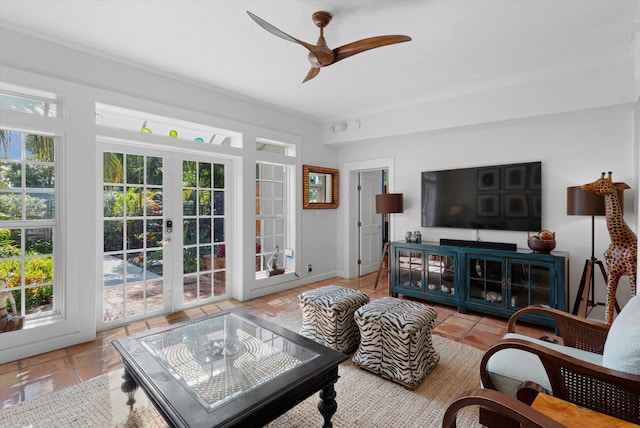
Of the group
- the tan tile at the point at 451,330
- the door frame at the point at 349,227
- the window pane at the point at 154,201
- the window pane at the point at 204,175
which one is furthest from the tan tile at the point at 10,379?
the door frame at the point at 349,227

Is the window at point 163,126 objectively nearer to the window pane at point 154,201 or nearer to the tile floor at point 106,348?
the window pane at point 154,201

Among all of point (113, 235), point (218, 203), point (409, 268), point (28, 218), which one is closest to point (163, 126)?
point (218, 203)

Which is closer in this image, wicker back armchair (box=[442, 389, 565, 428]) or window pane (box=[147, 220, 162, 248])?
wicker back armchair (box=[442, 389, 565, 428])

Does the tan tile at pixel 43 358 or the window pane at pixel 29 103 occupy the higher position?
the window pane at pixel 29 103

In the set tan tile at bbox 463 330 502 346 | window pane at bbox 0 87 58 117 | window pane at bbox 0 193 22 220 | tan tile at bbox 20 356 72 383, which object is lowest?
tan tile at bbox 20 356 72 383

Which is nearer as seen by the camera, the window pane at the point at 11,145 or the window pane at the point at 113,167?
the window pane at the point at 11,145

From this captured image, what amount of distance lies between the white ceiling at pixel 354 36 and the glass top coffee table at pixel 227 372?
7.51 feet

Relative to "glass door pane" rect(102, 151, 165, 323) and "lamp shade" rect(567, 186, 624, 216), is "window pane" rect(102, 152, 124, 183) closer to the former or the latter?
"glass door pane" rect(102, 151, 165, 323)

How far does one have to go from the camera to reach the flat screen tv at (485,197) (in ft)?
11.7

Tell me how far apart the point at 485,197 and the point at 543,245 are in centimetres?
90

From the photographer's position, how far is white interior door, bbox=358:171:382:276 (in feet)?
18.0

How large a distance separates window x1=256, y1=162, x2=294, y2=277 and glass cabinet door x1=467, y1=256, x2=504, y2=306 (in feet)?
8.37

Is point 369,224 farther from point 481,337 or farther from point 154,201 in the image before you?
point 154,201

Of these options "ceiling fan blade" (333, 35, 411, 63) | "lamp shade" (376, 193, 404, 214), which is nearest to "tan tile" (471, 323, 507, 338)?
"lamp shade" (376, 193, 404, 214)
